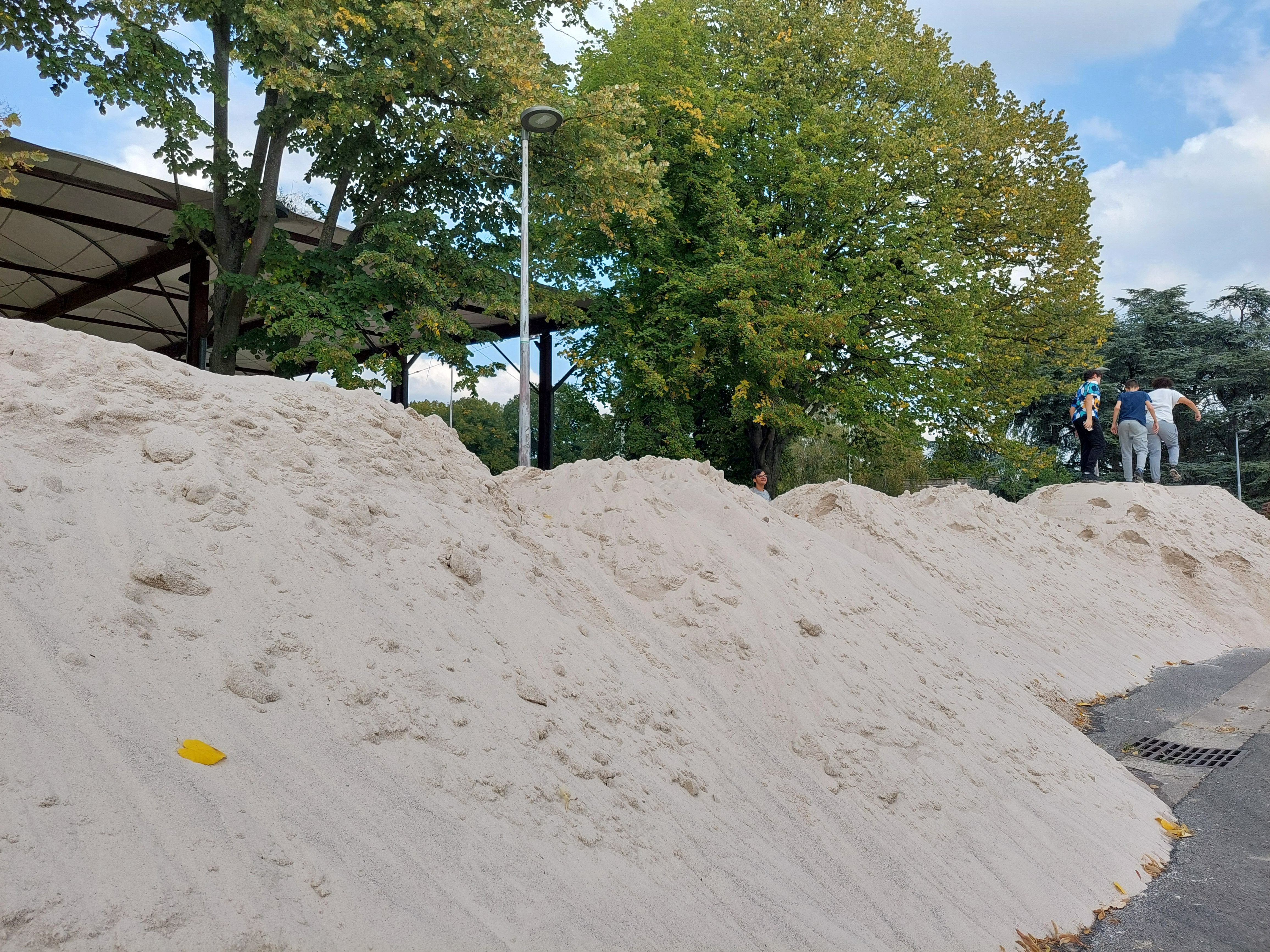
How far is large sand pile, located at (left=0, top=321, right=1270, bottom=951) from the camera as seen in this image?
8.04ft

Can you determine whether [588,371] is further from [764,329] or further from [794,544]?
[794,544]

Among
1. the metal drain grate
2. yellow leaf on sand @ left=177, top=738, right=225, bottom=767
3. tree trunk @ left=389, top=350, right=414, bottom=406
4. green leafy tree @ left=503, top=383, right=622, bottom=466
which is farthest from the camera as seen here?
green leafy tree @ left=503, top=383, right=622, bottom=466

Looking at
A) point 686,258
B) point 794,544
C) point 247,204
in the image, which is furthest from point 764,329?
point 794,544

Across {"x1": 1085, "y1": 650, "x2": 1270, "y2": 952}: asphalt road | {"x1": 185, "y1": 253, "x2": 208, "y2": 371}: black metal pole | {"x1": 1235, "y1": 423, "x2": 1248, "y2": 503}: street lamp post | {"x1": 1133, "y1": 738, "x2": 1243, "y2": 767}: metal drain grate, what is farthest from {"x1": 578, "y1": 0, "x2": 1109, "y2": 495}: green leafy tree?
{"x1": 1235, "y1": 423, "x2": 1248, "y2": 503}: street lamp post

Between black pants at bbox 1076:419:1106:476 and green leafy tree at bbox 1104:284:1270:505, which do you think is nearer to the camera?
black pants at bbox 1076:419:1106:476

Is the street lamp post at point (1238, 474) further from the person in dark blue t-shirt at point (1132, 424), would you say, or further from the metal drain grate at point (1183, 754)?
the metal drain grate at point (1183, 754)

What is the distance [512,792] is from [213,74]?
1416 centimetres

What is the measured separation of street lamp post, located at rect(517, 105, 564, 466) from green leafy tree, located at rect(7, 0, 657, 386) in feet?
2.42

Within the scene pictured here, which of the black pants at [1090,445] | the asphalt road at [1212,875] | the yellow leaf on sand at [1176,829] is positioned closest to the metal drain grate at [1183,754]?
the asphalt road at [1212,875]

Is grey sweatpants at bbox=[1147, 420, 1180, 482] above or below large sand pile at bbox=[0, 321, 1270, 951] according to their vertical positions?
above

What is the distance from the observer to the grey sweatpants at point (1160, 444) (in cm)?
1548

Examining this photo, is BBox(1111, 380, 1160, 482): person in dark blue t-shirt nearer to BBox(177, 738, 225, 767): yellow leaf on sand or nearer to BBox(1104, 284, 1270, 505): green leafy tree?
BBox(177, 738, 225, 767): yellow leaf on sand

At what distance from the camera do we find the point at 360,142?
563 inches

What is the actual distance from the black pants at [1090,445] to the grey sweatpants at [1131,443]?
0.34 meters
